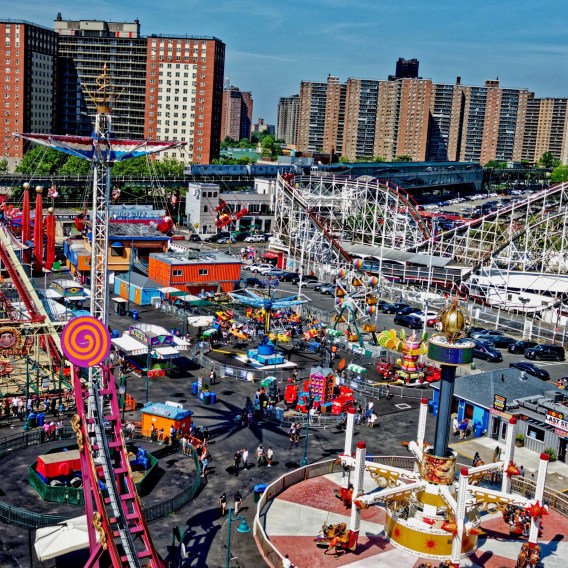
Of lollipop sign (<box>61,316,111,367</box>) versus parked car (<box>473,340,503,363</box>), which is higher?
lollipop sign (<box>61,316,111,367</box>)

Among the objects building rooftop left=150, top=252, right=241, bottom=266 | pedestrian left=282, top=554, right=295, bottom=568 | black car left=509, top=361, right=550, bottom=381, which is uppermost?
building rooftop left=150, top=252, right=241, bottom=266

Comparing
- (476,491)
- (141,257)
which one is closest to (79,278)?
A: (141,257)

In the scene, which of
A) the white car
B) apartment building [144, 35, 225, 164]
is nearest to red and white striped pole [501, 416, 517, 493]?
the white car

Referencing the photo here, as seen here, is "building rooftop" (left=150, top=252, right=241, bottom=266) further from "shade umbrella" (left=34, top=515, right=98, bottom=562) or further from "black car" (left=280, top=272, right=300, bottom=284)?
"shade umbrella" (left=34, top=515, right=98, bottom=562)

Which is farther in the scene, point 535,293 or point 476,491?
point 535,293

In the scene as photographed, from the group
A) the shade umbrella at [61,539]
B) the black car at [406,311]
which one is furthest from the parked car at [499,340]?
the shade umbrella at [61,539]

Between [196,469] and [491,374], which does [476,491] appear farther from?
[491,374]
